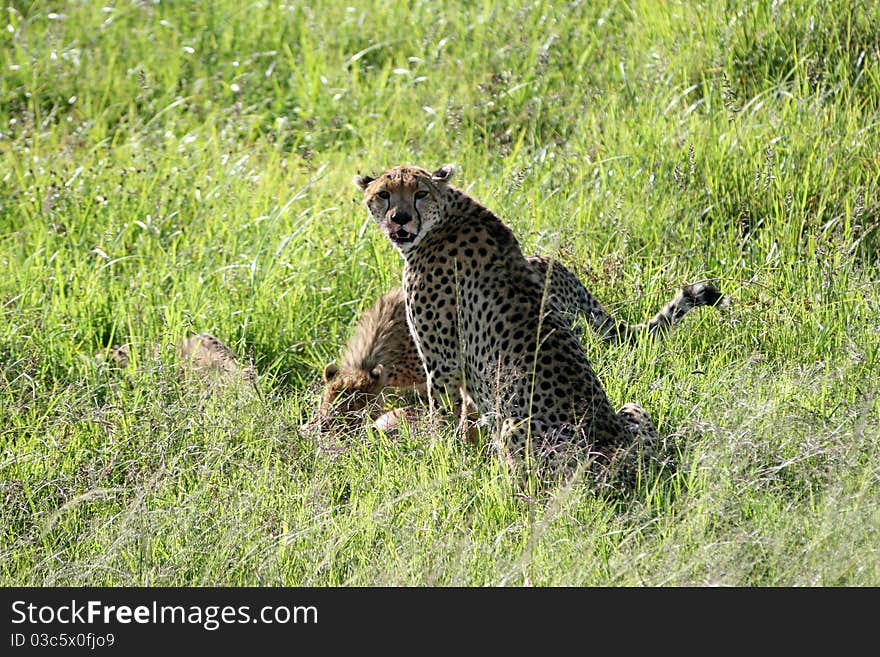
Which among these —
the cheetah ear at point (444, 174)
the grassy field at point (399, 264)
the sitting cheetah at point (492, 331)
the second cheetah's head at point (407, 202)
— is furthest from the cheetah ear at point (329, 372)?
the cheetah ear at point (444, 174)

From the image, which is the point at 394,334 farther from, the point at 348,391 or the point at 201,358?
the point at 201,358

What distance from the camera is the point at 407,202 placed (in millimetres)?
5195

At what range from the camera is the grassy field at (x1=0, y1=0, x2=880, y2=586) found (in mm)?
4188

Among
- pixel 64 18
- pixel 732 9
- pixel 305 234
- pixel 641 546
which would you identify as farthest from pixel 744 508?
pixel 64 18

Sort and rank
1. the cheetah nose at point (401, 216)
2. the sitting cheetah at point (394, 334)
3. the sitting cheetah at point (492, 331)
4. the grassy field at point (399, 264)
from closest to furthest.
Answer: the grassy field at point (399, 264) → the sitting cheetah at point (492, 331) → the cheetah nose at point (401, 216) → the sitting cheetah at point (394, 334)

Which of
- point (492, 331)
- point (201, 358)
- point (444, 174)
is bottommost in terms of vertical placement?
point (201, 358)

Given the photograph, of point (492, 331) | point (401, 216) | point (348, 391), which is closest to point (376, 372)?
point (348, 391)

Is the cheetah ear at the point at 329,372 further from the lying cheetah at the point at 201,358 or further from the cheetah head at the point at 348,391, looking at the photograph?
the lying cheetah at the point at 201,358

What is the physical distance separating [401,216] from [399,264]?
105 cm

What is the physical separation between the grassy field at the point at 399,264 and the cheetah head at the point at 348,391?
0.12 metres

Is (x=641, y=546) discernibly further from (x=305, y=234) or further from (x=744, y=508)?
(x=305, y=234)

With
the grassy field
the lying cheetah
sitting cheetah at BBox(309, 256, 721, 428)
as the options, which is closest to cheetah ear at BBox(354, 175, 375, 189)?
sitting cheetah at BBox(309, 256, 721, 428)

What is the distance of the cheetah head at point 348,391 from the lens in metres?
5.36

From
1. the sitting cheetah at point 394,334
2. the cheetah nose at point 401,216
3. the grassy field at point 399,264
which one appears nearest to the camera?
the grassy field at point 399,264
